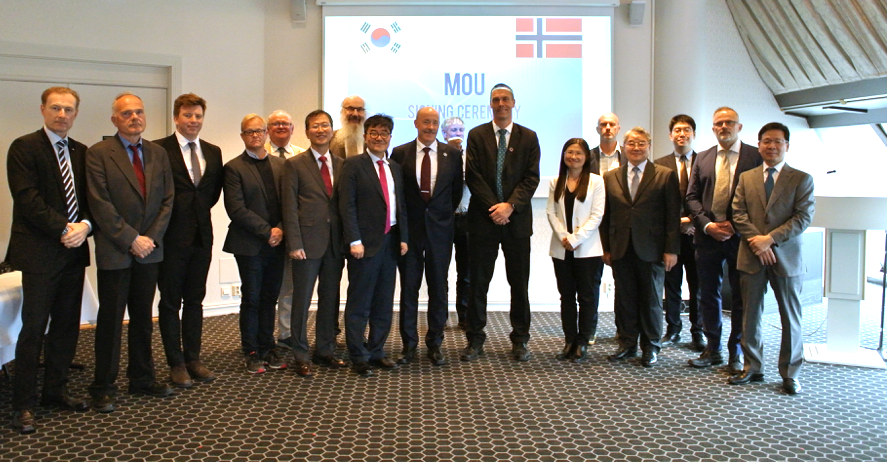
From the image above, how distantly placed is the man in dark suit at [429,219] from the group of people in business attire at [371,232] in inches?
0.5

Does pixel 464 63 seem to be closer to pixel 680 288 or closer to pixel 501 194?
pixel 501 194

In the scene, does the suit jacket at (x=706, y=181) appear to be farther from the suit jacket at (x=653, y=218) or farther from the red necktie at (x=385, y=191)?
the red necktie at (x=385, y=191)

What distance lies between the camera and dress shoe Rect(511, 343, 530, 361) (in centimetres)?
424

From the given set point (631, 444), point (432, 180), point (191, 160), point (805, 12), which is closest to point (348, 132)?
point (432, 180)

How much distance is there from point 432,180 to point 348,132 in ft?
3.16

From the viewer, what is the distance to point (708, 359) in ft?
13.5

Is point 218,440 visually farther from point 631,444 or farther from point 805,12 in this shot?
point 805,12

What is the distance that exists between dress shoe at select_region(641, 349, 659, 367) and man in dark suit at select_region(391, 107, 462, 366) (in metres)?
1.25

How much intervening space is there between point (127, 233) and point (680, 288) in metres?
3.58

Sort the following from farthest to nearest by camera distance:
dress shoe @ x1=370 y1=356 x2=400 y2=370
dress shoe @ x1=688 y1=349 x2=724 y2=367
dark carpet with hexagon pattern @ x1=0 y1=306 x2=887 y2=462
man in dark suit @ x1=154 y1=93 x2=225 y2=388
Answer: dress shoe @ x1=688 y1=349 x2=724 y2=367 < dress shoe @ x1=370 y1=356 x2=400 y2=370 < man in dark suit @ x1=154 y1=93 x2=225 y2=388 < dark carpet with hexagon pattern @ x1=0 y1=306 x2=887 y2=462

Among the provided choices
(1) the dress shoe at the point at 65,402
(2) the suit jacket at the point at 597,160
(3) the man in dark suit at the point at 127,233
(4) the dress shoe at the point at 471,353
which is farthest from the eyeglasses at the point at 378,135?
(1) the dress shoe at the point at 65,402

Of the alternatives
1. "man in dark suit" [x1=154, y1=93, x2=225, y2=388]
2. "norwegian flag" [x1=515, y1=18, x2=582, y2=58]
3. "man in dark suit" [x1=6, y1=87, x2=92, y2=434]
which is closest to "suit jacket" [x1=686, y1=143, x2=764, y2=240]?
"norwegian flag" [x1=515, y1=18, x2=582, y2=58]

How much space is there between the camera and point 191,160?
3707 mm

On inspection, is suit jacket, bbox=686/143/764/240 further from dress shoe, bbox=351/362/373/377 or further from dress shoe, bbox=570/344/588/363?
dress shoe, bbox=351/362/373/377
